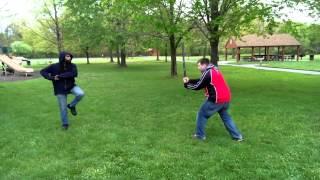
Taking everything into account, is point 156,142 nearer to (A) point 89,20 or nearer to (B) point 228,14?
(B) point 228,14

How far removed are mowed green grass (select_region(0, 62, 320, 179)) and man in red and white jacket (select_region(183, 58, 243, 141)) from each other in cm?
33

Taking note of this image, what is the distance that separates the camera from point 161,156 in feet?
23.8

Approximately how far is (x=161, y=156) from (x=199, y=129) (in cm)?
143

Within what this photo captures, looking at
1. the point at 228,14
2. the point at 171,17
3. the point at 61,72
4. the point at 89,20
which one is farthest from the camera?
the point at 89,20

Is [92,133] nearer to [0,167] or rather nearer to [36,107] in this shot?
[0,167]

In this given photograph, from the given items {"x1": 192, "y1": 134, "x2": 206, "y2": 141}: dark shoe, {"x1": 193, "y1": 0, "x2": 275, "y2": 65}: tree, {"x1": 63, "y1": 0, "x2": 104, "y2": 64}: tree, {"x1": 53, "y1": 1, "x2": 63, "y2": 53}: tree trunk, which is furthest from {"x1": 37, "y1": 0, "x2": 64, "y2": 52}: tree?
{"x1": 192, "y1": 134, "x2": 206, "y2": 141}: dark shoe

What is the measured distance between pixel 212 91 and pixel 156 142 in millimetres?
1473

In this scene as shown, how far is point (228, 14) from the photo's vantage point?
16.4 metres

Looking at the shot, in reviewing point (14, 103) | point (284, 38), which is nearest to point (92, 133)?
point (14, 103)

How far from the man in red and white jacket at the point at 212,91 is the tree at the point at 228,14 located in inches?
314

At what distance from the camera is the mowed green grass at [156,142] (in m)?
6.48

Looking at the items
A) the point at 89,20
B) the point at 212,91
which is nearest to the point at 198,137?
the point at 212,91

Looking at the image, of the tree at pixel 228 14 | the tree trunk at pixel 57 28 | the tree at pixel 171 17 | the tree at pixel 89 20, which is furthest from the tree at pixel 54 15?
the tree at pixel 228 14

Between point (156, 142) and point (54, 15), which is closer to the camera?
point (156, 142)
